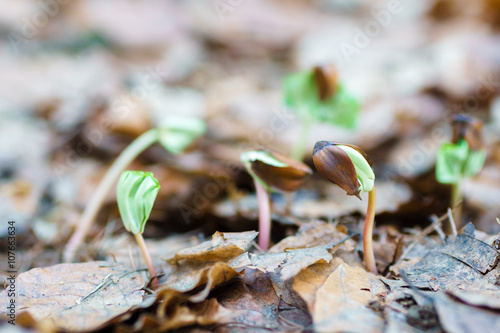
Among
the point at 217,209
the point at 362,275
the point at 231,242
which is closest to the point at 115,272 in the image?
the point at 231,242

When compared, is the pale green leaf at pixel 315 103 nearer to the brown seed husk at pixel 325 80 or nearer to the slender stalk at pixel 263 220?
the brown seed husk at pixel 325 80

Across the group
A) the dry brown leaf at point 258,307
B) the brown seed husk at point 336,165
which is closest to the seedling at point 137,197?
the dry brown leaf at point 258,307

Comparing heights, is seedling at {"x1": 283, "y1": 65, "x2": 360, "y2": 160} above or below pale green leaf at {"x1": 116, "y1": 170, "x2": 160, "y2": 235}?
above

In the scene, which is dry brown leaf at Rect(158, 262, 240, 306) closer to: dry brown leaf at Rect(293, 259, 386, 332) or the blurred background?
dry brown leaf at Rect(293, 259, 386, 332)

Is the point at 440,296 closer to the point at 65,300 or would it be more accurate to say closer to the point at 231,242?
the point at 231,242

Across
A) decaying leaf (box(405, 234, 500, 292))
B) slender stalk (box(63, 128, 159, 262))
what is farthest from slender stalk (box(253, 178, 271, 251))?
slender stalk (box(63, 128, 159, 262))
